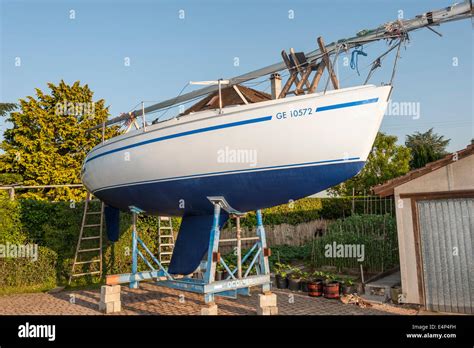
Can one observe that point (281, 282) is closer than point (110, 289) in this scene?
No

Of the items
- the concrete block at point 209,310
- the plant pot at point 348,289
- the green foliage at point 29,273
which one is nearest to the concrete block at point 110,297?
the concrete block at point 209,310

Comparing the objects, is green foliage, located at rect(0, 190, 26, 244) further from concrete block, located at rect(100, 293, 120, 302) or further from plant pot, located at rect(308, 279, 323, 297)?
plant pot, located at rect(308, 279, 323, 297)

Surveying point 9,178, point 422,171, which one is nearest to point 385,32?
point 422,171

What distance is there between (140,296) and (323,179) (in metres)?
6.86

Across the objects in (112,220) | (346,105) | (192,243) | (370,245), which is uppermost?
(346,105)

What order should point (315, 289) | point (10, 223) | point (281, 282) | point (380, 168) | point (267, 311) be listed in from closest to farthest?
1. point (267, 311)
2. point (315, 289)
3. point (281, 282)
4. point (10, 223)
5. point (380, 168)

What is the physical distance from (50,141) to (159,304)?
1651cm

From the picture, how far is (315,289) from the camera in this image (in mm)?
10211

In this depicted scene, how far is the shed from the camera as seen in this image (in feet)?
27.5

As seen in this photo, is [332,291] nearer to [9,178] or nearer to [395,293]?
[395,293]

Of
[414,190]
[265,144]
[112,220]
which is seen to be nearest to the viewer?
[265,144]

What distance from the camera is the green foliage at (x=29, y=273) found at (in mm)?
11359

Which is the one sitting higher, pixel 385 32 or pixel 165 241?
pixel 385 32
